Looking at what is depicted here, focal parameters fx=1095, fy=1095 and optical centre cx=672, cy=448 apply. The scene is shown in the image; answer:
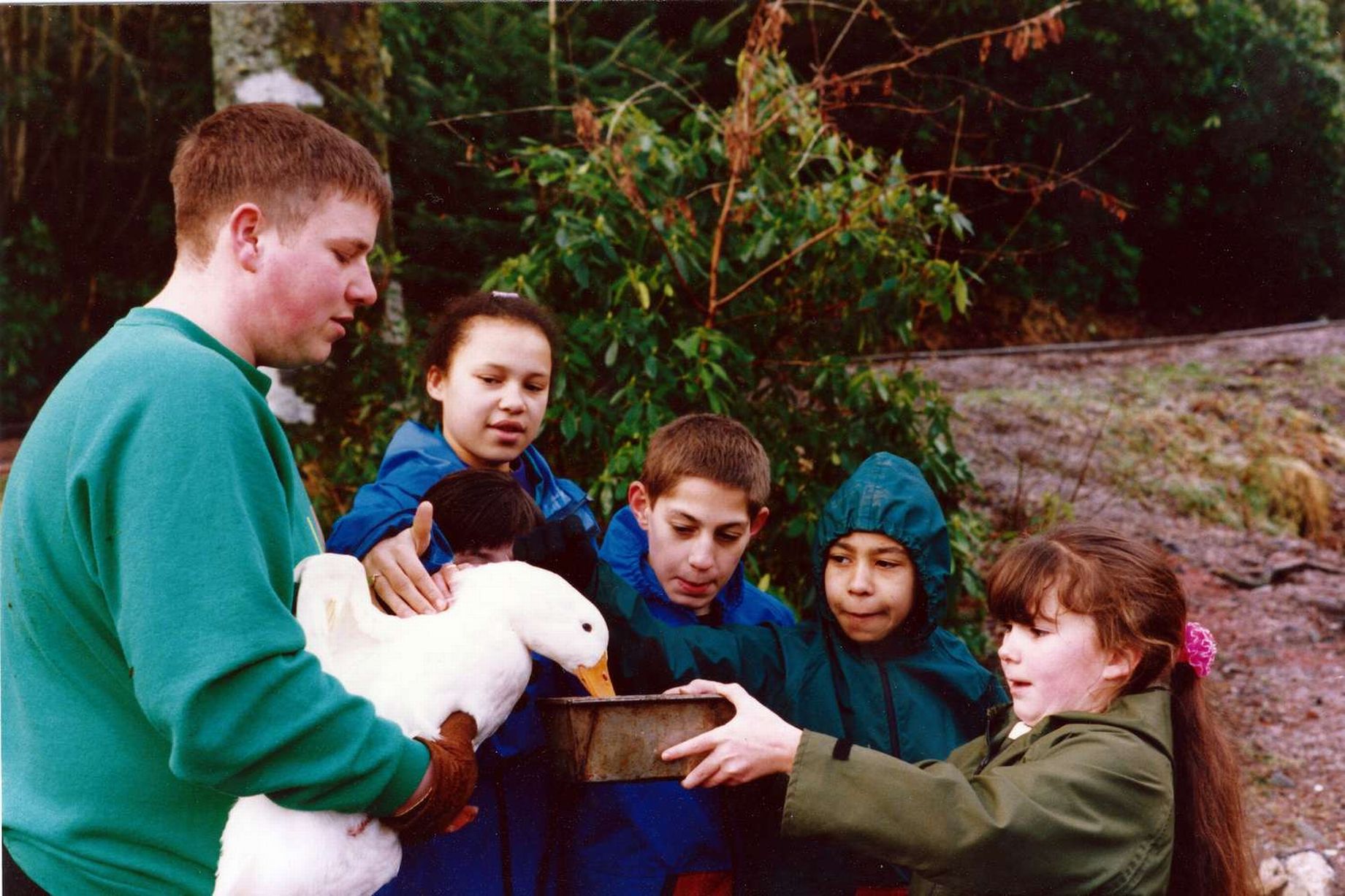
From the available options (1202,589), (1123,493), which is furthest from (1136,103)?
(1202,589)

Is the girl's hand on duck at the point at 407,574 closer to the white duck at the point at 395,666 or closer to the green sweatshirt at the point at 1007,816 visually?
the white duck at the point at 395,666

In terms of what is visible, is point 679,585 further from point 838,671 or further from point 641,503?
point 838,671

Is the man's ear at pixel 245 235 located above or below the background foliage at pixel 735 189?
below

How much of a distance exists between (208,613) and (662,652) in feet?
3.89

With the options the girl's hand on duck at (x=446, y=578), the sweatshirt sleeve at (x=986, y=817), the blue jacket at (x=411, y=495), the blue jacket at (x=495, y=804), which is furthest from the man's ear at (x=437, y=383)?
the sweatshirt sleeve at (x=986, y=817)

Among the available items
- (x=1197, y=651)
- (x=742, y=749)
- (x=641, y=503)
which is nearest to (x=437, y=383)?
(x=641, y=503)

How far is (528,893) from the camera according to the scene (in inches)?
101

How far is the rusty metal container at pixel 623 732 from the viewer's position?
6.15 feet

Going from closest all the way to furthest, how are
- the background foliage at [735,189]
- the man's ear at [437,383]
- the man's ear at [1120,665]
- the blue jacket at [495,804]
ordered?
1. the man's ear at [1120,665]
2. the blue jacket at [495,804]
3. the man's ear at [437,383]
4. the background foliage at [735,189]

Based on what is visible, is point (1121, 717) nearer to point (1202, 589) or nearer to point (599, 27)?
point (1202, 589)

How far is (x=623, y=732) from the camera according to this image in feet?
6.21

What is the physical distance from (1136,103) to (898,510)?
11.1 m

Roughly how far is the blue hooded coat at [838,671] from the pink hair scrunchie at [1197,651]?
0.47m

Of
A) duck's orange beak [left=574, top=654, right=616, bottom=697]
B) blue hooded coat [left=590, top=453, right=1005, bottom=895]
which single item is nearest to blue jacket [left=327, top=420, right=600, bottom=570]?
blue hooded coat [left=590, top=453, right=1005, bottom=895]
